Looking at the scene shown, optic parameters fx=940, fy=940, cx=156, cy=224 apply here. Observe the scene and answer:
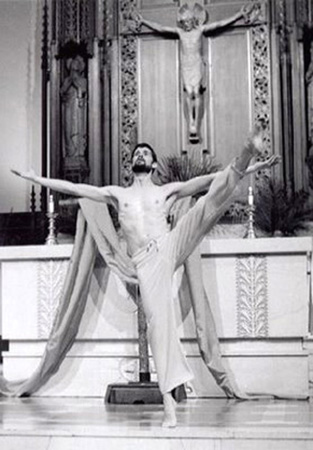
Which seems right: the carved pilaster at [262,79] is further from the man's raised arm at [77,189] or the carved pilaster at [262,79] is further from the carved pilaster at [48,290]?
the man's raised arm at [77,189]

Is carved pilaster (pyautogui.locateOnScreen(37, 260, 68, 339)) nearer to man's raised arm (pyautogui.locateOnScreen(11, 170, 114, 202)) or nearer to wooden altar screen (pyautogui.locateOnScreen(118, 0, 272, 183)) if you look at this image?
man's raised arm (pyautogui.locateOnScreen(11, 170, 114, 202))

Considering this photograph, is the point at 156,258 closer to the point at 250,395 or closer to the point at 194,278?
the point at 194,278

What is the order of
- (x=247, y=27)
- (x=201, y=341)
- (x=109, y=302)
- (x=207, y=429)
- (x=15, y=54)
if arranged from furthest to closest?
1. (x=15, y=54)
2. (x=247, y=27)
3. (x=109, y=302)
4. (x=201, y=341)
5. (x=207, y=429)

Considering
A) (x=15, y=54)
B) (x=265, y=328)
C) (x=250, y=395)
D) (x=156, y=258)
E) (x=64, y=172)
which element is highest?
(x=15, y=54)

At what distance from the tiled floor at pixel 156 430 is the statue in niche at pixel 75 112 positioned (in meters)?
4.49

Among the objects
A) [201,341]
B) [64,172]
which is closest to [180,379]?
[201,341]

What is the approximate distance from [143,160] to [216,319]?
1345 millimetres

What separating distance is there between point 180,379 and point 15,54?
21.0 feet

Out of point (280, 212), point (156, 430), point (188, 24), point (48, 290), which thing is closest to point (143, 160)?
point (48, 290)

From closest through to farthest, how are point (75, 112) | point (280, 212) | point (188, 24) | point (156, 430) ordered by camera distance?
point (156, 430)
point (280, 212)
point (188, 24)
point (75, 112)

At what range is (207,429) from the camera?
4637 mm

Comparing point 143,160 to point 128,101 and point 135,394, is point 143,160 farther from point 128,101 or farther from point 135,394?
point 128,101

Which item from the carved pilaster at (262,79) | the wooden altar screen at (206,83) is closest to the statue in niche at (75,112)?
the wooden altar screen at (206,83)

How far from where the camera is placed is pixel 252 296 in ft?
21.6
